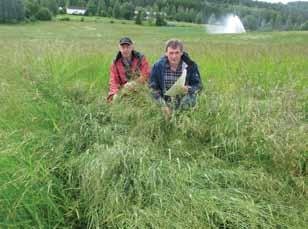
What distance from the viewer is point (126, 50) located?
4391 mm

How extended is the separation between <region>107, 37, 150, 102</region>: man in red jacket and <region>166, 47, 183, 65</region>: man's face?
40cm

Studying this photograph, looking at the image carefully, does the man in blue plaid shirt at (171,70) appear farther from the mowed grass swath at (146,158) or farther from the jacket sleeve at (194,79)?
the mowed grass swath at (146,158)

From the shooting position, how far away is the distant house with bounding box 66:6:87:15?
246ft

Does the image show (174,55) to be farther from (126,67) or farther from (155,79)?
(126,67)

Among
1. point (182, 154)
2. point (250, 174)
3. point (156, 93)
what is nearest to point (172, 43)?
point (156, 93)

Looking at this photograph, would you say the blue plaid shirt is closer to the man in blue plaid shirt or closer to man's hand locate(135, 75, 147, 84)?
the man in blue plaid shirt

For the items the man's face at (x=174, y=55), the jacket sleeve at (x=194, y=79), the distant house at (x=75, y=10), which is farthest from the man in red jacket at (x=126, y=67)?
the distant house at (x=75, y=10)

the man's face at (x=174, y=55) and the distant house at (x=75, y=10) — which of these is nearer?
the man's face at (x=174, y=55)

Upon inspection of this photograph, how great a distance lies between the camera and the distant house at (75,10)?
246ft

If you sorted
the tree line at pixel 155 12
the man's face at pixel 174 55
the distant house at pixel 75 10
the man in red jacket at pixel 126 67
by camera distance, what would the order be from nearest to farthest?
the man's face at pixel 174 55 < the man in red jacket at pixel 126 67 < the tree line at pixel 155 12 < the distant house at pixel 75 10

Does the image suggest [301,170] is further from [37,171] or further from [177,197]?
[37,171]

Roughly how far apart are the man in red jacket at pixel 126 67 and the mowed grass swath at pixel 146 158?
1.37ft

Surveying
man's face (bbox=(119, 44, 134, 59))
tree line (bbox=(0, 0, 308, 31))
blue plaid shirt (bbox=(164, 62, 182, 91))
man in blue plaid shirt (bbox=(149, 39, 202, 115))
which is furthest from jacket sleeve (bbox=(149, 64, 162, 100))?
tree line (bbox=(0, 0, 308, 31))

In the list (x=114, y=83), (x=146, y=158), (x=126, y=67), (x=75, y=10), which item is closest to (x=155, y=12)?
(x=75, y=10)
